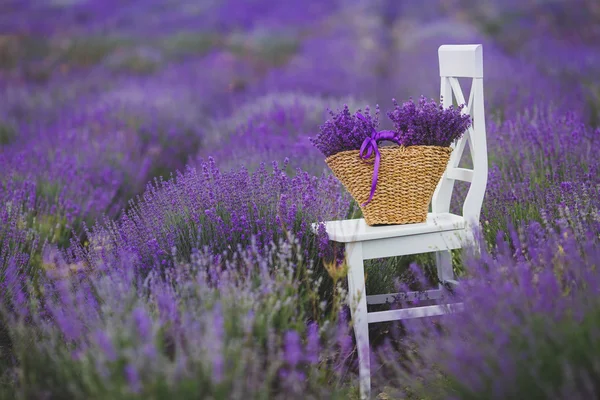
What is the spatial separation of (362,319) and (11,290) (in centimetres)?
132

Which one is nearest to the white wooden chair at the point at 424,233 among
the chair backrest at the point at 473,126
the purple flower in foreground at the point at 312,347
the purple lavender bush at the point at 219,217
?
the chair backrest at the point at 473,126

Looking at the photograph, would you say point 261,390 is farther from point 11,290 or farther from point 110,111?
point 110,111

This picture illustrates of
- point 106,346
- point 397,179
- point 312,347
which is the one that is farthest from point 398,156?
point 106,346

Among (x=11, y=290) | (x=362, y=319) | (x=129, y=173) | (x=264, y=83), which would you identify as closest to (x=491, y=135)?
(x=362, y=319)

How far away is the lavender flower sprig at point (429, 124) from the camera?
2635mm

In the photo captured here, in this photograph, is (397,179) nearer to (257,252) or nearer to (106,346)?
(257,252)

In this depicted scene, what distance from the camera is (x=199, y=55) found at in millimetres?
11797

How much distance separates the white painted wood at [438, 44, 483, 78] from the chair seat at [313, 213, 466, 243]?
1.78ft

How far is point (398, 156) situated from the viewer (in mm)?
2643

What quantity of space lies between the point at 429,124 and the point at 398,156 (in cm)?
16

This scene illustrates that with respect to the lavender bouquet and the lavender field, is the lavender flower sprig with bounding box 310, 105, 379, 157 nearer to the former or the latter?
the lavender bouquet

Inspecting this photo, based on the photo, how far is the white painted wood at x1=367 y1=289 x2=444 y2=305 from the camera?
2.90 m

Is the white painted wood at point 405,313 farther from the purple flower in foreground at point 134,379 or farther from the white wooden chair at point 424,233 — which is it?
the purple flower in foreground at point 134,379

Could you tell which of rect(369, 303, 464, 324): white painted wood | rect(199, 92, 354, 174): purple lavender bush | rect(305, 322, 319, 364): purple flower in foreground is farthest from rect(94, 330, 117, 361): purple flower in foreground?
rect(199, 92, 354, 174): purple lavender bush
